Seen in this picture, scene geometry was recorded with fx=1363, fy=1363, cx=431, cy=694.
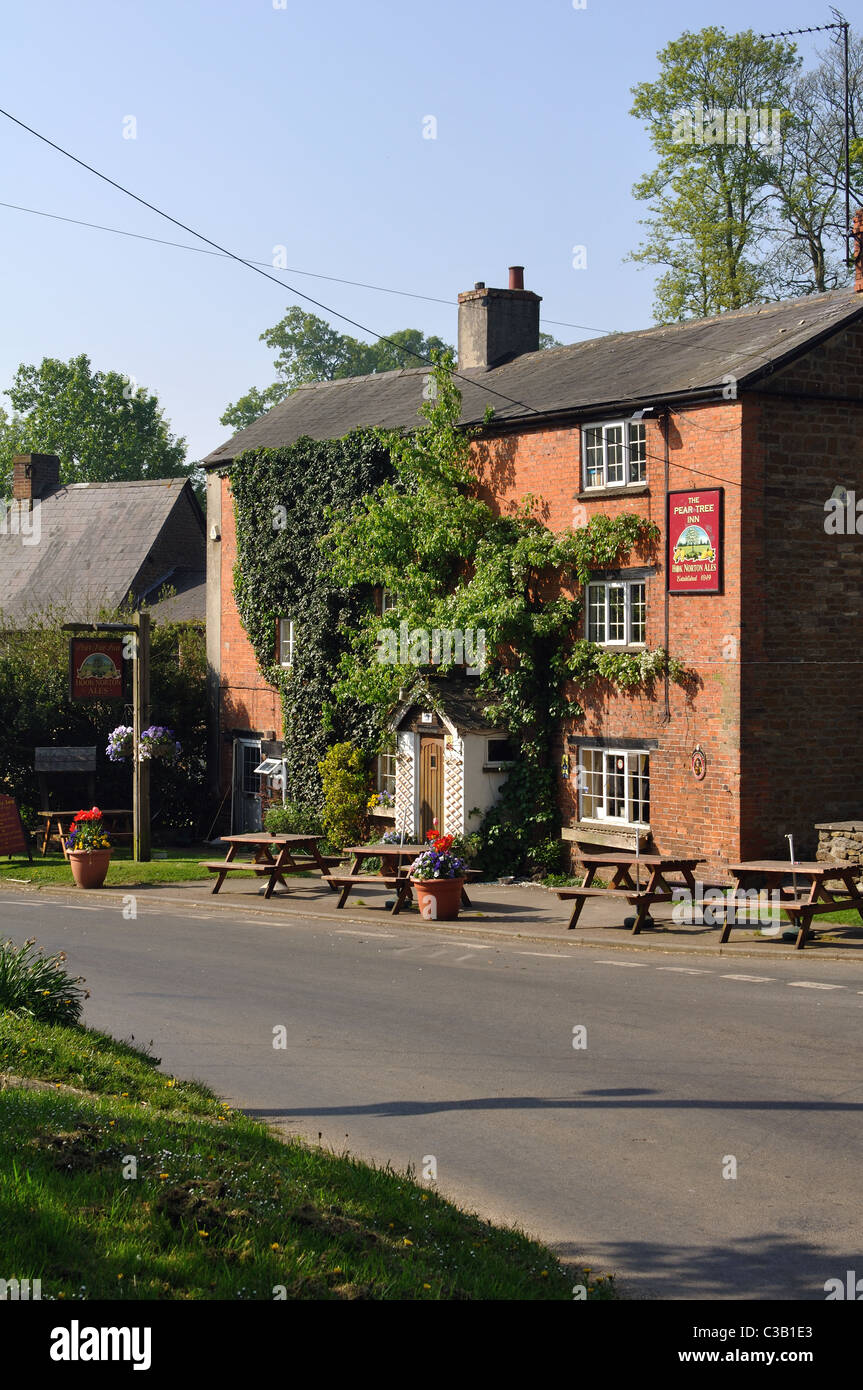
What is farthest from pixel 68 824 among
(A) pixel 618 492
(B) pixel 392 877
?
(A) pixel 618 492

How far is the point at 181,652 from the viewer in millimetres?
33125

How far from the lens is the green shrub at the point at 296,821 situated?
91.4 feet

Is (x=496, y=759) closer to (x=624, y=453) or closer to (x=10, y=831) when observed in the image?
(x=624, y=453)

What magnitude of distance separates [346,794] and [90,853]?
17.7 feet

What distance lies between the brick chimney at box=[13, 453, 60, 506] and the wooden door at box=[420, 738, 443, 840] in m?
25.5

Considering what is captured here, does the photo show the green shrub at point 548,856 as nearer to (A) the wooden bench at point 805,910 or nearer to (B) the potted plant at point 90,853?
(A) the wooden bench at point 805,910

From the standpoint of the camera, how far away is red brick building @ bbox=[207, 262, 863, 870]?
2023cm

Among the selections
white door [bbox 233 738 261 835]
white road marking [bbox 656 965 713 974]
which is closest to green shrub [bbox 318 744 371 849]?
white door [bbox 233 738 261 835]

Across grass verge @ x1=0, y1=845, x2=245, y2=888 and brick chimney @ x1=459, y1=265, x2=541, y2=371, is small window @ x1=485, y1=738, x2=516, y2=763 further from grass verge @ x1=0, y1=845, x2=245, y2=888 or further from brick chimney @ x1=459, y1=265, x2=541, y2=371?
brick chimney @ x1=459, y1=265, x2=541, y2=371

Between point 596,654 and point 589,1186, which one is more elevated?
point 596,654

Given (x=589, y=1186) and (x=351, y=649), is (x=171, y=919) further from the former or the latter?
(x=589, y=1186)

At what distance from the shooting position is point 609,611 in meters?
22.8

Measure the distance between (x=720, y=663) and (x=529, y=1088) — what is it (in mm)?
11401

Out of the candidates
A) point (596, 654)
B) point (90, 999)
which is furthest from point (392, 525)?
point (90, 999)
